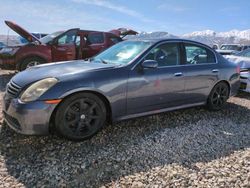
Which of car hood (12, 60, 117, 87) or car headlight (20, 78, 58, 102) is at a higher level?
car hood (12, 60, 117, 87)

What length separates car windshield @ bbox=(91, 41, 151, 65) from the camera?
4395 millimetres

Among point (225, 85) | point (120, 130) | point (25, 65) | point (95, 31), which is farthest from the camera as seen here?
point (95, 31)

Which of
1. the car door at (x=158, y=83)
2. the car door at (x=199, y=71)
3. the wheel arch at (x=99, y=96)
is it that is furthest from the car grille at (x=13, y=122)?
the car door at (x=199, y=71)

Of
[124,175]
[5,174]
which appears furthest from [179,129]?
[5,174]

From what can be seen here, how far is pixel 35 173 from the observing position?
3006mm

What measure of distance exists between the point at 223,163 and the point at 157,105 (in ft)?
4.73

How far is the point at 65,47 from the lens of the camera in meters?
9.17

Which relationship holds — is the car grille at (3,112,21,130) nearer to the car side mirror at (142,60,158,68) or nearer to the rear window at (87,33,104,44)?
the car side mirror at (142,60,158,68)

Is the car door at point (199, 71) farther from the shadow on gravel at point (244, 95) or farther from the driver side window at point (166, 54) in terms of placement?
the shadow on gravel at point (244, 95)

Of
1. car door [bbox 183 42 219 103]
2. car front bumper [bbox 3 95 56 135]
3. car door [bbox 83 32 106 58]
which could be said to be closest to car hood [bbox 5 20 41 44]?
car door [bbox 83 32 106 58]

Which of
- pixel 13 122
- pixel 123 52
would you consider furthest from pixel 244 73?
pixel 13 122

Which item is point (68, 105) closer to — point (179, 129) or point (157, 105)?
point (157, 105)

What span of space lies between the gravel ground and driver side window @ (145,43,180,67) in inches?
41.4

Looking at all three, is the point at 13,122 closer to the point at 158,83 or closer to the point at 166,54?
the point at 158,83
